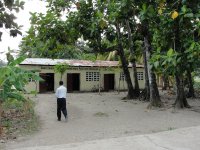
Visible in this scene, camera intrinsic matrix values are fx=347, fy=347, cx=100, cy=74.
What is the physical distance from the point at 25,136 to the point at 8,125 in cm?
196

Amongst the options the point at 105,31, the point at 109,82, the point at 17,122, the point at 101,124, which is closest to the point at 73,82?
the point at 109,82

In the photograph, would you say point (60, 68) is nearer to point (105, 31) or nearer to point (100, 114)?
point (105, 31)

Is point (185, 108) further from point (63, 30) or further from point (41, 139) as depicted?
point (41, 139)

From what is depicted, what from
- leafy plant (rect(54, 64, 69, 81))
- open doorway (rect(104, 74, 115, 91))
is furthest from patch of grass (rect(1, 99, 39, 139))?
open doorway (rect(104, 74, 115, 91))

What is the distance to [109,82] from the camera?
33594 mm

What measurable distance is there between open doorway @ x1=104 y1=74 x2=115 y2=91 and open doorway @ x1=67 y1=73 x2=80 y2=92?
2.64 meters

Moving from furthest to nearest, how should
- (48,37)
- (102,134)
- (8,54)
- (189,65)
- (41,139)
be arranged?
(48,37), (102,134), (41,139), (189,65), (8,54)

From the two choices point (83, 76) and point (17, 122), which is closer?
point (17, 122)

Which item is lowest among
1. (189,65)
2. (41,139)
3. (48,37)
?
(41,139)

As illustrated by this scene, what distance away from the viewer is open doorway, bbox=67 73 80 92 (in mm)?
31000

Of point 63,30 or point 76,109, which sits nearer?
point 76,109

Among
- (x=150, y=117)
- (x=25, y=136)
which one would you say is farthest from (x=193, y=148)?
(x=150, y=117)

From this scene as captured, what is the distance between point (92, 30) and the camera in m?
17.4

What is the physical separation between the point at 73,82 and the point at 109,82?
3626mm
